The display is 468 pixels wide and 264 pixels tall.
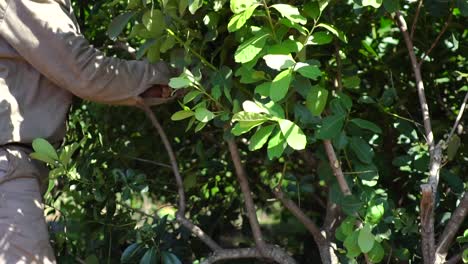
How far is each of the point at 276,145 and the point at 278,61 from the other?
0.69 feet

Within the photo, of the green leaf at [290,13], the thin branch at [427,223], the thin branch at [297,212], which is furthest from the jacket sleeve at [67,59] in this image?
the thin branch at [427,223]

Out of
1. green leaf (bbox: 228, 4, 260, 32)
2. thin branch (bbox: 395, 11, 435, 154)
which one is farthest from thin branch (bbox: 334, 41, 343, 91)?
green leaf (bbox: 228, 4, 260, 32)

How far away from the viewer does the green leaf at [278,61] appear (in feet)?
6.70

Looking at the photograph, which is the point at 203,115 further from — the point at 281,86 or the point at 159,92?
the point at 159,92

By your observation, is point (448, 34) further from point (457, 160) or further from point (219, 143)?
point (219, 143)

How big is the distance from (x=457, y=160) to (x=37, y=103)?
4.95 ft

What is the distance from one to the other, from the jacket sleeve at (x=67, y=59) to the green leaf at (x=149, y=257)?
1.68 feet

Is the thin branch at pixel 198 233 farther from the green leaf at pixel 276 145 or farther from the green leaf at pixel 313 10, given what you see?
the green leaf at pixel 313 10

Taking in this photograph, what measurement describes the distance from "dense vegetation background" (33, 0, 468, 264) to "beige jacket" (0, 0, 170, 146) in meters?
0.09

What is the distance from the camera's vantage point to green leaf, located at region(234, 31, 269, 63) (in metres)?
2.09

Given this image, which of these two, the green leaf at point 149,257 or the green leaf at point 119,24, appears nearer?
the green leaf at point 119,24

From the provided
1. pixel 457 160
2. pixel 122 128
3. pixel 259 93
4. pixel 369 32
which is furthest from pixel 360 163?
pixel 122 128

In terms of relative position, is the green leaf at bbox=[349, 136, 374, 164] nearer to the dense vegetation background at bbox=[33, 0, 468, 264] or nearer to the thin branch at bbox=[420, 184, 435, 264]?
the dense vegetation background at bbox=[33, 0, 468, 264]

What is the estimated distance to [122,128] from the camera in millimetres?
3441
